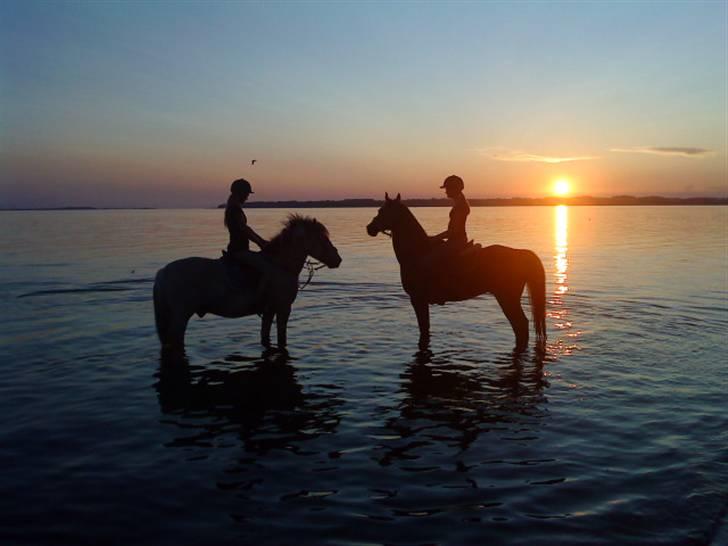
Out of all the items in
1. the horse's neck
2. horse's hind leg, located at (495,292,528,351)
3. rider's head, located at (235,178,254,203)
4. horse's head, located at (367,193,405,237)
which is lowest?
horse's hind leg, located at (495,292,528,351)

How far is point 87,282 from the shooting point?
70.2 feet

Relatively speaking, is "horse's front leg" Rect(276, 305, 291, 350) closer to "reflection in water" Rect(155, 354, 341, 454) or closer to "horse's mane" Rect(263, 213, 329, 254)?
"reflection in water" Rect(155, 354, 341, 454)

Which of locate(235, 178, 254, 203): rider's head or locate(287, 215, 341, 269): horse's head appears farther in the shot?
locate(287, 215, 341, 269): horse's head

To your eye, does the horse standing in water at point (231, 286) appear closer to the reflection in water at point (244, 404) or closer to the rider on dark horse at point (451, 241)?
the reflection in water at point (244, 404)

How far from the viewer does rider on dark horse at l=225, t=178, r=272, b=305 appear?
404 inches

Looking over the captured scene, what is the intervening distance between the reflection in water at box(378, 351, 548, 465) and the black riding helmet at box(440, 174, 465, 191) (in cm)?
329

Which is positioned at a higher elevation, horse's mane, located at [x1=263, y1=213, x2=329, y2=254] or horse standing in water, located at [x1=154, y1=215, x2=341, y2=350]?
horse's mane, located at [x1=263, y1=213, x2=329, y2=254]

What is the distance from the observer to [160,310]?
10242 mm

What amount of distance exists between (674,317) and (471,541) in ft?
39.9

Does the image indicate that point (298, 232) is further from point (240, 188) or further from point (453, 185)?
point (453, 185)

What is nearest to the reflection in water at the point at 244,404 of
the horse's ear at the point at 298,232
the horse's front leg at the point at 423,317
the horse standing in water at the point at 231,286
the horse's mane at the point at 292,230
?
the horse standing in water at the point at 231,286

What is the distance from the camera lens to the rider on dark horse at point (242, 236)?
404 inches

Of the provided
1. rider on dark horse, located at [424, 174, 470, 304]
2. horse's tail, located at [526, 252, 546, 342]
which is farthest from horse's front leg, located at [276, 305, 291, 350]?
horse's tail, located at [526, 252, 546, 342]

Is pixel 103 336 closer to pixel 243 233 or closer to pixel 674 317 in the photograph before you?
pixel 243 233
